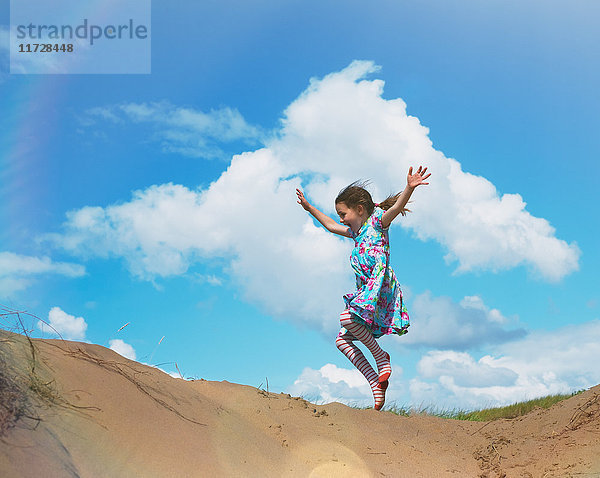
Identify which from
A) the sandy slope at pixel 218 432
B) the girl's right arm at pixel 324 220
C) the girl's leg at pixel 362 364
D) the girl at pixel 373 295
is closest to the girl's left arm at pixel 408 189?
the girl at pixel 373 295

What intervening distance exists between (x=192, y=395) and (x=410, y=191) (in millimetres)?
3265

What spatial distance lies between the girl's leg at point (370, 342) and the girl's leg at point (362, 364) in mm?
85

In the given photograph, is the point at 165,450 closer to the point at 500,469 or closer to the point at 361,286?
Result: the point at 500,469

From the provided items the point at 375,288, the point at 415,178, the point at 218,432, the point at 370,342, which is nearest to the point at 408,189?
the point at 415,178

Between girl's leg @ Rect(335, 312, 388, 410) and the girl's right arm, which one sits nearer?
girl's leg @ Rect(335, 312, 388, 410)

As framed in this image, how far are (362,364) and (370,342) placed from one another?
0.28 m

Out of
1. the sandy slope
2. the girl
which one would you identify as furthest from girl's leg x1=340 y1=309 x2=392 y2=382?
the sandy slope

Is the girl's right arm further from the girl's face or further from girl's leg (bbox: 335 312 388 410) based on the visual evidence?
girl's leg (bbox: 335 312 388 410)

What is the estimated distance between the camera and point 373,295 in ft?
21.0

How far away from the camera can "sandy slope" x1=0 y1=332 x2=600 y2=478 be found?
3068mm

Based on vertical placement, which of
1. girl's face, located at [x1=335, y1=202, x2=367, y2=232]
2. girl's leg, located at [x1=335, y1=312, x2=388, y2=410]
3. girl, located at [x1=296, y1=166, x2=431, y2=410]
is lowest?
girl's leg, located at [x1=335, y1=312, x2=388, y2=410]

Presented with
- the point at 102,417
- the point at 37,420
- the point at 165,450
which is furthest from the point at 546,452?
the point at 37,420

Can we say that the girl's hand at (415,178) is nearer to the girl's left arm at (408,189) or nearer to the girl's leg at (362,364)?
the girl's left arm at (408,189)

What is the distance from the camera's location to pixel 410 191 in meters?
6.32
